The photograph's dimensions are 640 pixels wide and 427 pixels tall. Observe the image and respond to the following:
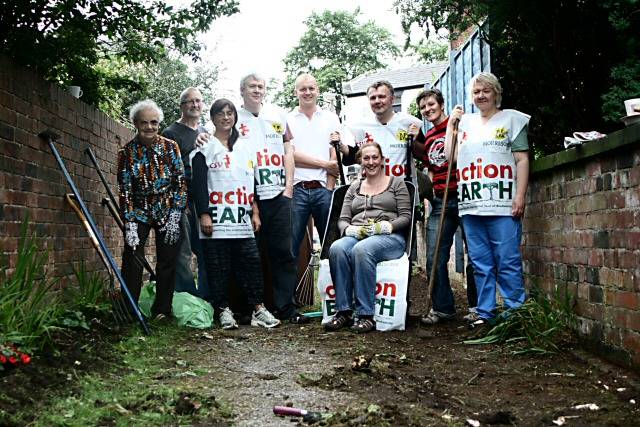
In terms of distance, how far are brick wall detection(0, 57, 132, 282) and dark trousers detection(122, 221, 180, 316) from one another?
0.52 metres

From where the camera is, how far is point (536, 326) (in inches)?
183

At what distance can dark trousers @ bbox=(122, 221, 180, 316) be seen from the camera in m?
5.78

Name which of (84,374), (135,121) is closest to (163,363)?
(84,374)

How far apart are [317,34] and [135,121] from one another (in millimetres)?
51084

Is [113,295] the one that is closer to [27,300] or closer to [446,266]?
[27,300]

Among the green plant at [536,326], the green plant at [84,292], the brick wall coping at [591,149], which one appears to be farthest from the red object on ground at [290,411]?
the green plant at [84,292]

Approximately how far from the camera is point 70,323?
470cm

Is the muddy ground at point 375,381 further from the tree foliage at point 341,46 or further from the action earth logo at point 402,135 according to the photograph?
the tree foliage at point 341,46

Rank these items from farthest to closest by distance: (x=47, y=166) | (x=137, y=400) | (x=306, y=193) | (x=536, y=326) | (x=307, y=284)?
(x=307, y=284) < (x=306, y=193) < (x=47, y=166) < (x=536, y=326) < (x=137, y=400)

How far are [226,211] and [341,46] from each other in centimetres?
5096

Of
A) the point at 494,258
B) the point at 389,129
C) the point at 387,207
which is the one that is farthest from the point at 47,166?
the point at 494,258

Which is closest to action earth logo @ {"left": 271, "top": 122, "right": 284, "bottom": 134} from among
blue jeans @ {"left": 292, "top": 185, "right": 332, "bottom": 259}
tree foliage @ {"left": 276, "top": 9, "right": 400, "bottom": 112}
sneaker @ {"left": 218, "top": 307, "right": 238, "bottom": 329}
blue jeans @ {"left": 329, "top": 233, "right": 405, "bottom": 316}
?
blue jeans @ {"left": 292, "top": 185, "right": 332, "bottom": 259}

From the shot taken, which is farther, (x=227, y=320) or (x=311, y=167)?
(x=311, y=167)

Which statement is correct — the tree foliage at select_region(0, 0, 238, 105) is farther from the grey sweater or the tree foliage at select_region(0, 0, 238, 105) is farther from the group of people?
the grey sweater
